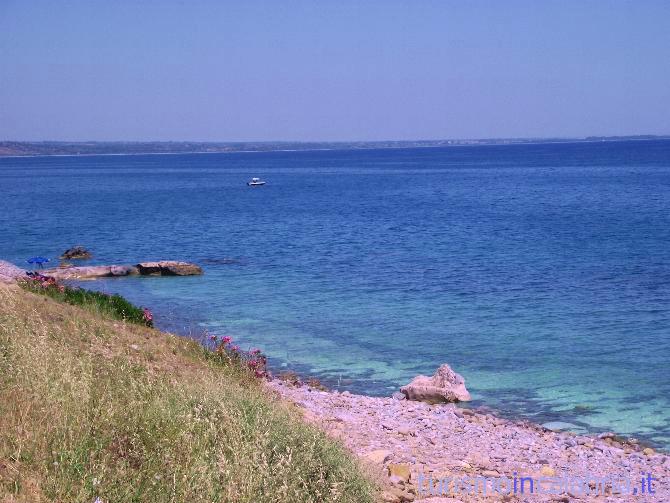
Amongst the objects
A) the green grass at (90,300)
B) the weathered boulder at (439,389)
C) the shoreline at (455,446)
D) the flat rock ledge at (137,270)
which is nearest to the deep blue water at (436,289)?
the weathered boulder at (439,389)

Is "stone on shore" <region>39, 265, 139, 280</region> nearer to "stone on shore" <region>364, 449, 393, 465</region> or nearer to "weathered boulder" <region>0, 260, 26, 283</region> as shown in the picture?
"weathered boulder" <region>0, 260, 26, 283</region>

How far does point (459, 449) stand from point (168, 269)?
867 inches

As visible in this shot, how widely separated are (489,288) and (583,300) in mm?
3449

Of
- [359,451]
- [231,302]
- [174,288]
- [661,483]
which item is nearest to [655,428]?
[661,483]

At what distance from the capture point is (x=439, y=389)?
47.0ft

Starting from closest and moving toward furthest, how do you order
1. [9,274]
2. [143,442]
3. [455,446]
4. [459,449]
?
[143,442] → [459,449] → [455,446] → [9,274]

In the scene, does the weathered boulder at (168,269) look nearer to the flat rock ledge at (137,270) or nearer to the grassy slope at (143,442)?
the flat rock ledge at (137,270)

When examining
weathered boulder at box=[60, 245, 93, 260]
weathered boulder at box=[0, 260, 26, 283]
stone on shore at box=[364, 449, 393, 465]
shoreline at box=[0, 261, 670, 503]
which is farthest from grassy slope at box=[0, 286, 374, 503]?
weathered boulder at box=[60, 245, 93, 260]

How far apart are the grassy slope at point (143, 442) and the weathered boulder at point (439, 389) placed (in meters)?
6.58

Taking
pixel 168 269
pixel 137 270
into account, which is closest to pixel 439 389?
pixel 168 269

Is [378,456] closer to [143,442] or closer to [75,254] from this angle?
[143,442]

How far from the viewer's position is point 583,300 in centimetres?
2347

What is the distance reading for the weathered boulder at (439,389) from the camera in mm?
14281

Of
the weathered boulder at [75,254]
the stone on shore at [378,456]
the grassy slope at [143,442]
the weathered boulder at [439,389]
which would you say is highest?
the grassy slope at [143,442]
